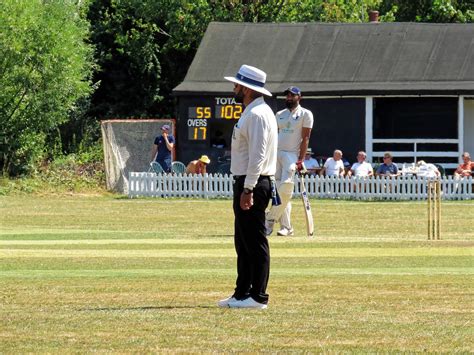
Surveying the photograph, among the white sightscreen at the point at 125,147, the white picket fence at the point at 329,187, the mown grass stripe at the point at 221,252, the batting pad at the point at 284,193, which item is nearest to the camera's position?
the mown grass stripe at the point at 221,252

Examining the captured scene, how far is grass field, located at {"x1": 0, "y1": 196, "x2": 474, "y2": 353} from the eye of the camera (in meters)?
8.91

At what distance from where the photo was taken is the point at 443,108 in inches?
1453

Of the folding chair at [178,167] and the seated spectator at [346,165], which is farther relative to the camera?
the folding chair at [178,167]

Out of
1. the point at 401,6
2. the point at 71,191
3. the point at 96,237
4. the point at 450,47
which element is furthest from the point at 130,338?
the point at 401,6

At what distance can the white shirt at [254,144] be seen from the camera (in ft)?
35.1

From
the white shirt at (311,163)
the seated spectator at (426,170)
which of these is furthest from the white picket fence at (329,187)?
the white shirt at (311,163)

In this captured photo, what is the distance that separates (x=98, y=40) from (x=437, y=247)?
102 feet

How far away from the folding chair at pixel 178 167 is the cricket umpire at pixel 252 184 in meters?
24.0

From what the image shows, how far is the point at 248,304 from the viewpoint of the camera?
10719 mm

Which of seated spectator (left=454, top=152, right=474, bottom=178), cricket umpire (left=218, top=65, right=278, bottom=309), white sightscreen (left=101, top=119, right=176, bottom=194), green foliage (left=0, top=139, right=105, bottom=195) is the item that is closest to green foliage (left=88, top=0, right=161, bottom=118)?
green foliage (left=0, top=139, right=105, bottom=195)

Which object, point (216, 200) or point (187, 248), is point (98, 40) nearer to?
point (216, 200)

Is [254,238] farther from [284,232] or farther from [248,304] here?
[284,232]

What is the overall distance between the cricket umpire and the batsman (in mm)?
7273

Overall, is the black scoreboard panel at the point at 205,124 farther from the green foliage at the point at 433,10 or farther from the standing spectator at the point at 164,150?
the green foliage at the point at 433,10
